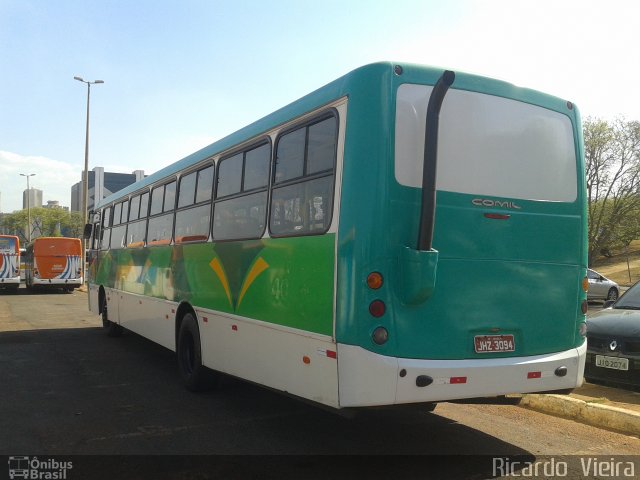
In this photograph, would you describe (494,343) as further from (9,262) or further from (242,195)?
(9,262)

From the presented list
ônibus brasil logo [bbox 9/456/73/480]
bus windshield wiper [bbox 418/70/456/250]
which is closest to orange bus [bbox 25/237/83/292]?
ônibus brasil logo [bbox 9/456/73/480]

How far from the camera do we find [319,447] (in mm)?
5227

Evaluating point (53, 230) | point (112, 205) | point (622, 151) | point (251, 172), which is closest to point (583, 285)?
point (251, 172)

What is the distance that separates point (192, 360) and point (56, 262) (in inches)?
937

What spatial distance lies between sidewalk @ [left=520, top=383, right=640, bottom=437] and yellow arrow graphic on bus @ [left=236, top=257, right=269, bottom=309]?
2.98 meters

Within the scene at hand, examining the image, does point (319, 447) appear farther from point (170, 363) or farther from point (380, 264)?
point (170, 363)

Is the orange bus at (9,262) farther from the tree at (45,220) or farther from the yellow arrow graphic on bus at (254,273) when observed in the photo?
the tree at (45,220)

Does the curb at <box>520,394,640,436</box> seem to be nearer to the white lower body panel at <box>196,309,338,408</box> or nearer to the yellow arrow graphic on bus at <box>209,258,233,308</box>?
the white lower body panel at <box>196,309,338,408</box>

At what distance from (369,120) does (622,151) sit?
1599 inches

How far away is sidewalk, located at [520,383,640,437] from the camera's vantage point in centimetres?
571

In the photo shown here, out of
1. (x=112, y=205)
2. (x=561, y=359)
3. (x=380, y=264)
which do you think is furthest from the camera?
(x=112, y=205)

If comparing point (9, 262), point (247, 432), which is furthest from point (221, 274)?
point (9, 262)

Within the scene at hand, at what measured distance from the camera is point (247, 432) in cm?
565

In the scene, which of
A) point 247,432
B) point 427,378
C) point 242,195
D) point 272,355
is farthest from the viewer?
point 242,195
